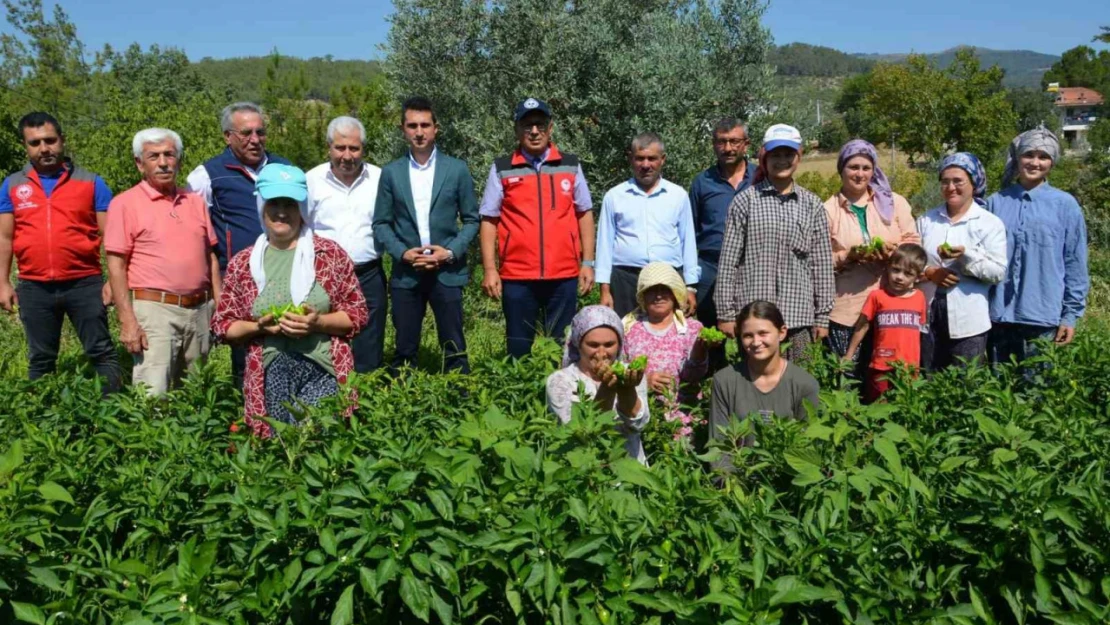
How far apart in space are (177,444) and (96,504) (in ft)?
1.39

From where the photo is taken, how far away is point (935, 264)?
496 centimetres

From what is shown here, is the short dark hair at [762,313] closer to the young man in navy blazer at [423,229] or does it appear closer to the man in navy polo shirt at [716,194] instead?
the man in navy polo shirt at [716,194]

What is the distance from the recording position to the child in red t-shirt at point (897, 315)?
188 inches

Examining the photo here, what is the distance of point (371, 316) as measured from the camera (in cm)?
545

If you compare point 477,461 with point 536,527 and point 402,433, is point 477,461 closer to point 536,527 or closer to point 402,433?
point 536,527

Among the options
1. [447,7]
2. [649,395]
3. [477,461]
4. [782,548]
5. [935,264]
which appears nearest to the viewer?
[782,548]

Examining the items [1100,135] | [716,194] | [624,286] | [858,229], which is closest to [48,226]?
[624,286]

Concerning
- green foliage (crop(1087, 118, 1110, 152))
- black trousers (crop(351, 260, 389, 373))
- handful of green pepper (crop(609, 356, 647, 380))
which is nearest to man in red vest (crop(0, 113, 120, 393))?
black trousers (crop(351, 260, 389, 373))

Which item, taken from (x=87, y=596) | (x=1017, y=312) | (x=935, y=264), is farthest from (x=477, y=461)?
(x=1017, y=312)

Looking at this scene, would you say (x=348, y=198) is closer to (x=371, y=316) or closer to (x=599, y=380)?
(x=371, y=316)

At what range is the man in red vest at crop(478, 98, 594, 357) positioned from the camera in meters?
5.39

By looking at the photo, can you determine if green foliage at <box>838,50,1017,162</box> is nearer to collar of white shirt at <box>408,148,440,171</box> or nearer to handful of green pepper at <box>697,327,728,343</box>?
collar of white shirt at <box>408,148,440,171</box>

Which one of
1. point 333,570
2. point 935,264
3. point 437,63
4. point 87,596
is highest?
point 437,63

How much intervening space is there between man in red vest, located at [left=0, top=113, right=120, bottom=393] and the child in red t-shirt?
4.28 metres
